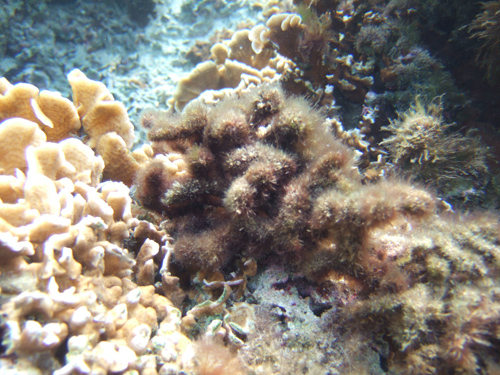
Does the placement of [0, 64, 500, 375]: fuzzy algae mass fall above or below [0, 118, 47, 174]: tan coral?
below

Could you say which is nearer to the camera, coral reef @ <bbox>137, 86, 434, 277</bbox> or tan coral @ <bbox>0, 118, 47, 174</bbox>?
coral reef @ <bbox>137, 86, 434, 277</bbox>

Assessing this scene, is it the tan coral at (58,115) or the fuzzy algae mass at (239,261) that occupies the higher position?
the tan coral at (58,115)

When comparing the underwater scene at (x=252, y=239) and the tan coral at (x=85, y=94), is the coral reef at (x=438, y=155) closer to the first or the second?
the underwater scene at (x=252, y=239)

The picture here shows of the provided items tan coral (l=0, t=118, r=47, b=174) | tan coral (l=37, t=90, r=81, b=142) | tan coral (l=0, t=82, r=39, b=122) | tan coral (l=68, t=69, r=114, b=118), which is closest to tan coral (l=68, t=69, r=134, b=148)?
tan coral (l=68, t=69, r=114, b=118)

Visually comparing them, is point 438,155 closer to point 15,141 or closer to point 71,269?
point 71,269

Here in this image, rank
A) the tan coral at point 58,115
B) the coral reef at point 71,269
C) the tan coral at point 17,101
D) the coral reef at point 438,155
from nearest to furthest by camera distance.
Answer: the coral reef at point 71,269
the tan coral at point 17,101
the tan coral at point 58,115
the coral reef at point 438,155

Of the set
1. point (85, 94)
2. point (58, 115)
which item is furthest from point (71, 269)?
point (85, 94)

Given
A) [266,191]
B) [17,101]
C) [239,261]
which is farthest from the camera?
[17,101]

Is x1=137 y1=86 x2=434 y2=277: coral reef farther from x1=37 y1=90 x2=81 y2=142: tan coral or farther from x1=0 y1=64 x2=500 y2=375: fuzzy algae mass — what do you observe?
x1=37 y1=90 x2=81 y2=142: tan coral

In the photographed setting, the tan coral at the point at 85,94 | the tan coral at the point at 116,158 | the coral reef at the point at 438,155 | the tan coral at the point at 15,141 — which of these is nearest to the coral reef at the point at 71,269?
the tan coral at the point at 15,141
